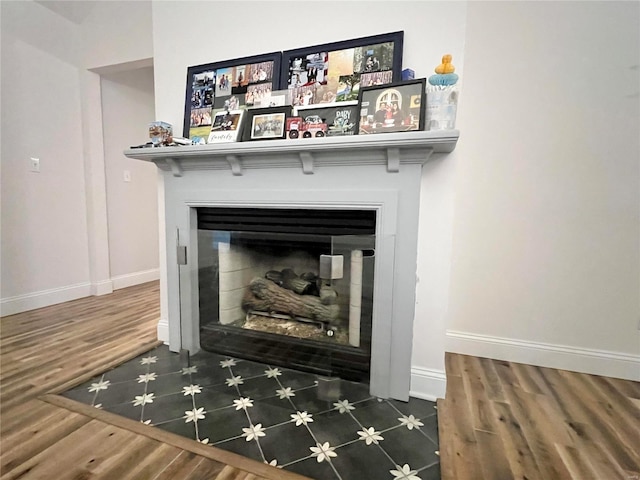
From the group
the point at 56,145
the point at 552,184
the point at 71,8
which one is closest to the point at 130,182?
the point at 56,145

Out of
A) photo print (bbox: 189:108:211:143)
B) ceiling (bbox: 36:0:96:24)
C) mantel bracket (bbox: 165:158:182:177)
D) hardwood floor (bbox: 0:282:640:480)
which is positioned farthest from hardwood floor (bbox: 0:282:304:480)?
ceiling (bbox: 36:0:96:24)

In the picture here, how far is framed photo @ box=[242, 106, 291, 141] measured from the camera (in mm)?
1542

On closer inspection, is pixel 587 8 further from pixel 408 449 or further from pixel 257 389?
pixel 257 389

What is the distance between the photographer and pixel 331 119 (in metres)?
1.49

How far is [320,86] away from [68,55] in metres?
2.76

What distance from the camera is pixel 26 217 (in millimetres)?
2568

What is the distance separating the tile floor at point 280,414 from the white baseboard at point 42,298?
156 centimetres

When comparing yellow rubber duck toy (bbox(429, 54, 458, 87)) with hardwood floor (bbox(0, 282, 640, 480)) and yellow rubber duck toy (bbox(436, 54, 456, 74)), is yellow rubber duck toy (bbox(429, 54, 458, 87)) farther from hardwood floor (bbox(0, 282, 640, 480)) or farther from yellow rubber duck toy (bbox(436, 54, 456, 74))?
hardwood floor (bbox(0, 282, 640, 480))

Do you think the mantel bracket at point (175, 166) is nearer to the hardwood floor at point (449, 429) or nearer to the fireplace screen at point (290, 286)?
the fireplace screen at point (290, 286)

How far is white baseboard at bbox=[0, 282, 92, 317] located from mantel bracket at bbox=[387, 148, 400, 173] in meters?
3.12

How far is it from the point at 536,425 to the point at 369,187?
1259 mm

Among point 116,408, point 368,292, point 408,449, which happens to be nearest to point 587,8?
point 368,292

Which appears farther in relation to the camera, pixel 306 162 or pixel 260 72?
pixel 260 72

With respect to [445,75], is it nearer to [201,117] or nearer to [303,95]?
[303,95]
